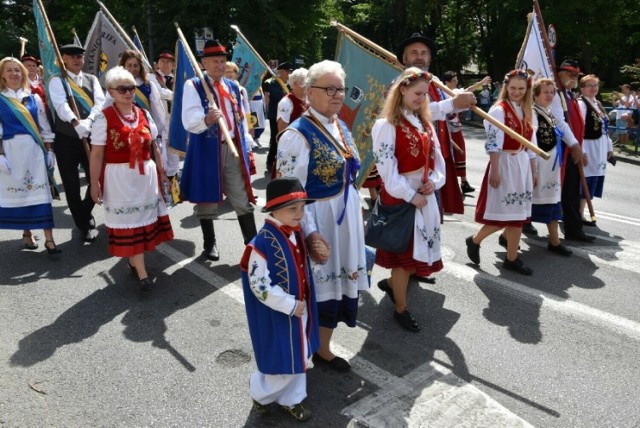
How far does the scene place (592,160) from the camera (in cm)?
706

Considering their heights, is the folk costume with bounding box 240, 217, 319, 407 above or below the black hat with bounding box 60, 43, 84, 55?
below

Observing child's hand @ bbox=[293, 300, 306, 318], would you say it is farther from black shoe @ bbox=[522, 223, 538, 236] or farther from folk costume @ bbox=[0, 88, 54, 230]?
black shoe @ bbox=[522, 223, 538, 236]

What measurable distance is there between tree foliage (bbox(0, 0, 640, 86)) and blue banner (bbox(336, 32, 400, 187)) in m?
17.6

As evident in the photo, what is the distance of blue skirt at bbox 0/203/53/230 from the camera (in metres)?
5.89

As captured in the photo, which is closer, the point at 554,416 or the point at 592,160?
the point at 554,416

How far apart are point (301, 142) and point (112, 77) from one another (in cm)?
217

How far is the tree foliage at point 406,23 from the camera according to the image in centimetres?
2267

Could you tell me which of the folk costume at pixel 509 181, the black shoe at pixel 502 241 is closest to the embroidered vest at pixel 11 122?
the folk costume at pixel 509 181

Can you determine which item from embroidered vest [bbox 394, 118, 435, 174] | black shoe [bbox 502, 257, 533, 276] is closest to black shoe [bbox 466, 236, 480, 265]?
black shoe [bbox 502, 257, 533, 276]

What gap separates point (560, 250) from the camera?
19.9 ft

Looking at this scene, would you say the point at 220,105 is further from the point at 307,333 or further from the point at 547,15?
the point at 547,15

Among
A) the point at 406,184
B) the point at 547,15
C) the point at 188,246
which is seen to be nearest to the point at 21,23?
the point at 547,15

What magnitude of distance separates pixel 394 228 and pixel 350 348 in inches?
36.8

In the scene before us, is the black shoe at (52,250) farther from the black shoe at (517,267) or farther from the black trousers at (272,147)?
the black shoe at (517,267)
